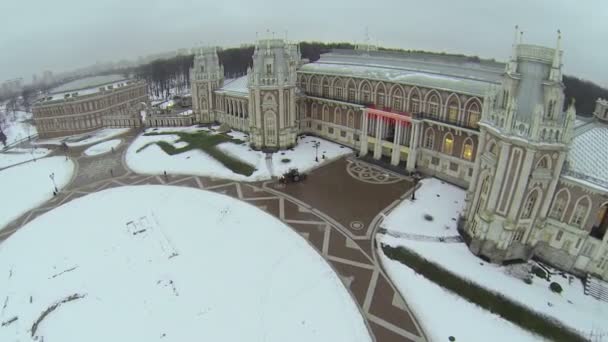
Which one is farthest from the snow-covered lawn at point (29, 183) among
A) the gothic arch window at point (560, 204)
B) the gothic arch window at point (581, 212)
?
the gothic arch window at point (581, 212)

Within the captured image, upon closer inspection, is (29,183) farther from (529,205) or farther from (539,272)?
(539,272)

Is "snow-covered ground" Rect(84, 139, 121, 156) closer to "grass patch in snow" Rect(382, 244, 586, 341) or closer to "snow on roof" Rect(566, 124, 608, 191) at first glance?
"grass patch in snow" Rect(382, 244, 586, 341)

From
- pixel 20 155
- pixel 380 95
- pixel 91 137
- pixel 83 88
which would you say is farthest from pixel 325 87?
pixel 83 88

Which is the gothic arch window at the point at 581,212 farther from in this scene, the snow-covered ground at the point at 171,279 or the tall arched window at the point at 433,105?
the tall arched window at the point at 433,105

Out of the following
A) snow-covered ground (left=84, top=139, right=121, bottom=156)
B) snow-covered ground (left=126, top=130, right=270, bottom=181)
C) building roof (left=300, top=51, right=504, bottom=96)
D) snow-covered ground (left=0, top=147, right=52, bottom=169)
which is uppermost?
building roof (left=300, top=51, right=504, bottom=96)

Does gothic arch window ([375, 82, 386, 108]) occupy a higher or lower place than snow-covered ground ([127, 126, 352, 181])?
higher

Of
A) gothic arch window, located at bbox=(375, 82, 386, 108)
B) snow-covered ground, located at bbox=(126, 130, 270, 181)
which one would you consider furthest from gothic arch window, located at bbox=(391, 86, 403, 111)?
snow-covered ground, located at bbox=(126, 130, 270, 181)
